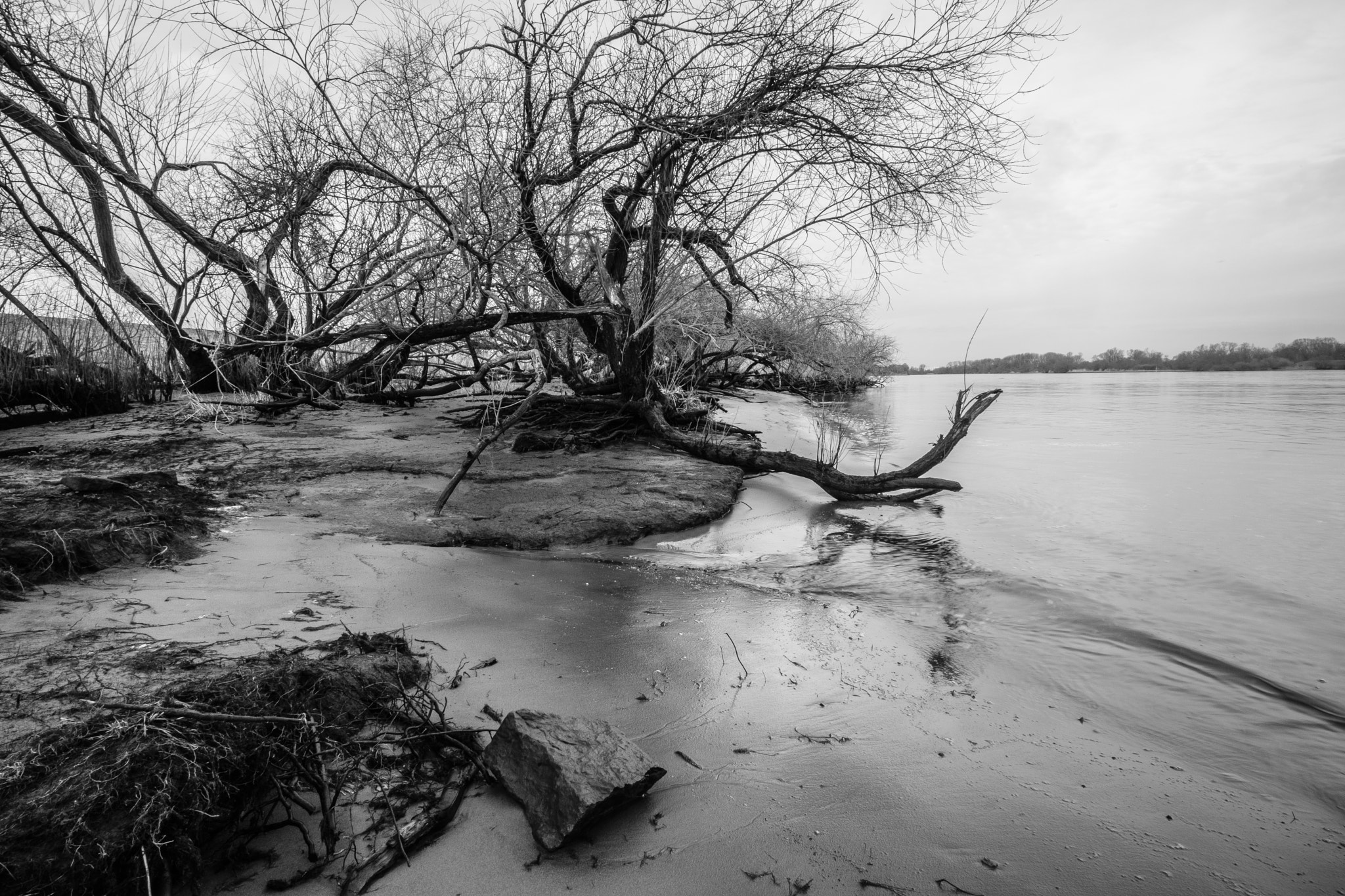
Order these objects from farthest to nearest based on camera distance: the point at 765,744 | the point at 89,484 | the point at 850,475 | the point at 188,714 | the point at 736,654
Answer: the point at 850,475
the point at 89,484
the point at 736,654
the point at 765,744
the point at 188,714

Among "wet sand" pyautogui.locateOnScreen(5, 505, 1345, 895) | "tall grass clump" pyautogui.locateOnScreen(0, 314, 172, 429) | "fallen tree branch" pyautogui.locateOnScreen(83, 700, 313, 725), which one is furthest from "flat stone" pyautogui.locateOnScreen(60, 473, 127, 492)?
"tall grass clump" pyautogui.locateOnScreen(0, 314, 172, 429)

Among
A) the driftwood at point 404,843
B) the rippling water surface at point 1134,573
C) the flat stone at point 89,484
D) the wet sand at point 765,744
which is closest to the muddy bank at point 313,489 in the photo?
the flat stone at point 89,484

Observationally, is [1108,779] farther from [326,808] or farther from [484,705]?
[326,808]

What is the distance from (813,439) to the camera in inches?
389

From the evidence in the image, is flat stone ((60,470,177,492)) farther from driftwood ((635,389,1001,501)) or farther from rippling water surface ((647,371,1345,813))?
driftwood ((635,389,1001,501))

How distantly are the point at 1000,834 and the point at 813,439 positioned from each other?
8.38 metres

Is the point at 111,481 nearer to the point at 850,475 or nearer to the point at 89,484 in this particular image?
the point at 89,484

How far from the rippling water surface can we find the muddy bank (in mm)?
542

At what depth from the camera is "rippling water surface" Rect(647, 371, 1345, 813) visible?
254cm

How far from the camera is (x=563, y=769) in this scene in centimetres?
161

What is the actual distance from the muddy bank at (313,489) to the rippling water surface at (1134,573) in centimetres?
54

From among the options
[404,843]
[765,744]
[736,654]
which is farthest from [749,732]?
[404,843]

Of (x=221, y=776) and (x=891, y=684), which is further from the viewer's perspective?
(x=891, y=684)

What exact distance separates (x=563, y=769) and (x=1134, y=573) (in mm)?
4291
